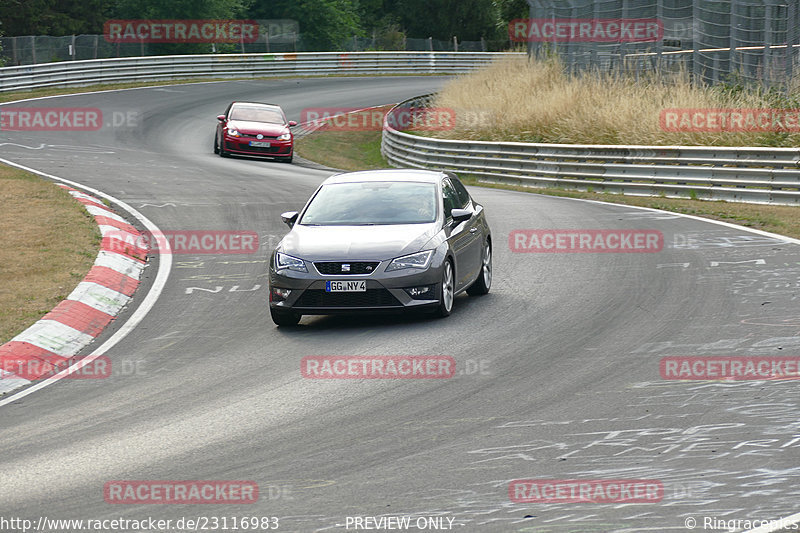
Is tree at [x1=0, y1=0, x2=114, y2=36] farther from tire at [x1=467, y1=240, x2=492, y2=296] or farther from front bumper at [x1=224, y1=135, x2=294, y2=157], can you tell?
tire at [x1=467, y1=240, x2=492, y2=296]

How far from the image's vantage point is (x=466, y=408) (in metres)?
8.02

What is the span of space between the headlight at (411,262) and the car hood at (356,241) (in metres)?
0.06

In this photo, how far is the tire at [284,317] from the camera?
1115 centimetres

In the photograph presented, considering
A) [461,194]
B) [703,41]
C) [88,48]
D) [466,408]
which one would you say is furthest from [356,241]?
[88,48]

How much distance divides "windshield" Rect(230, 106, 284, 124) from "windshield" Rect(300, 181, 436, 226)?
20.7m

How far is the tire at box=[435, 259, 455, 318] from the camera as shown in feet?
36.7

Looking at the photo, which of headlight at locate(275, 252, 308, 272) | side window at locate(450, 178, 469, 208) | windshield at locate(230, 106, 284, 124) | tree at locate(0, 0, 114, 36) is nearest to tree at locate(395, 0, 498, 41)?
tree at locate(0, 0, 114, 36)

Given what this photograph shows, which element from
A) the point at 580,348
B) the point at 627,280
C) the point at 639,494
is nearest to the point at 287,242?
the point at 580,348

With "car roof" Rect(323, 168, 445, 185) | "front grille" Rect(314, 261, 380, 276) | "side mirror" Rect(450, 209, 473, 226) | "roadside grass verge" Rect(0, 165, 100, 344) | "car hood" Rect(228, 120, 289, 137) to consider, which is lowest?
"car hood" Rect(228, 120, 289, 137)

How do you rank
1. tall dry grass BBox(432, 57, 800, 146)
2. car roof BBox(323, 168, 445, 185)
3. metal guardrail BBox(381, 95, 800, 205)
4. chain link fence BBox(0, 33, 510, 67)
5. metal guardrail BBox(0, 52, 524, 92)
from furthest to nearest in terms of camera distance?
chain link fence BBox(0, 33, 510, 67) → metal guardrail BBox(0, 52, 524, 92) → tall dry grass BBox(432, 57, 800, 146) → metal guardrail BBox(381, 95, 800, 205) → car roof BBox(323, 168, 445, 185)

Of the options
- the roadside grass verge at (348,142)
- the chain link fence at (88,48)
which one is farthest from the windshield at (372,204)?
the chain link fence at (88,48)

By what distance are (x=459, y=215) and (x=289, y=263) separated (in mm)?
2023

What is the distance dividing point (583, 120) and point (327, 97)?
2165 cm

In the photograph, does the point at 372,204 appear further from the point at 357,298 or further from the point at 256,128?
the point at 256,128
